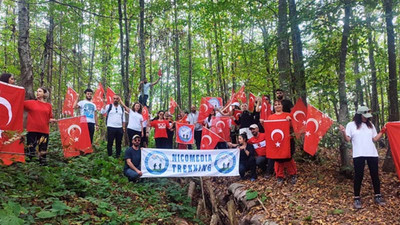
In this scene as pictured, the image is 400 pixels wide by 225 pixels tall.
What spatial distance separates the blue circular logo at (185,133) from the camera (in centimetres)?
1179

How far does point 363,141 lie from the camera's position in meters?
6.10

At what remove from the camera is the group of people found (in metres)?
6.10

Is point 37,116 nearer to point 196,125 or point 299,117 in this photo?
point 299,117

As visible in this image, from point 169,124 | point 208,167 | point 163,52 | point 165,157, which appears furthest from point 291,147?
point 163,52

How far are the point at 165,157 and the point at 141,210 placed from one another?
1714mm

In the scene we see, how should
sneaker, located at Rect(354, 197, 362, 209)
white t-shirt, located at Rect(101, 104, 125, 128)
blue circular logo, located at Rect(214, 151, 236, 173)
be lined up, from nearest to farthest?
sneaker, located at Rect(354, 197, 362, 209) < blue circular logo, located at Rect(214, 151, 236, 173) < white t-shirt, located at Rect(101, 104, 125, 128)

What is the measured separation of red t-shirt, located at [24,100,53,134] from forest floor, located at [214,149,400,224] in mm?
5279

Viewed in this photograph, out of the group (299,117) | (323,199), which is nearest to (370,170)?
(323,199)

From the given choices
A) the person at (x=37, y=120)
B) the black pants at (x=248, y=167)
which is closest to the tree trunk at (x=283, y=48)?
the black pants at (x=248, y=167)

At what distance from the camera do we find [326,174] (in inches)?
314

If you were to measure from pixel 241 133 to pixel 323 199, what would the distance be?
11.8ft

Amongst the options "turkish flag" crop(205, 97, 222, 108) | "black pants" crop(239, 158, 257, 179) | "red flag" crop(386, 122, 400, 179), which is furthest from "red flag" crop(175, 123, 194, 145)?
"red flag" crop(386, 122, 400, 179)

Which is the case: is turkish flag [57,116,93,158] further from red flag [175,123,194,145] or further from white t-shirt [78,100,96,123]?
red flag [175,123,194,145]

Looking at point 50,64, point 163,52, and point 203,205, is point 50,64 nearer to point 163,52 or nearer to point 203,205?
point 163,52
